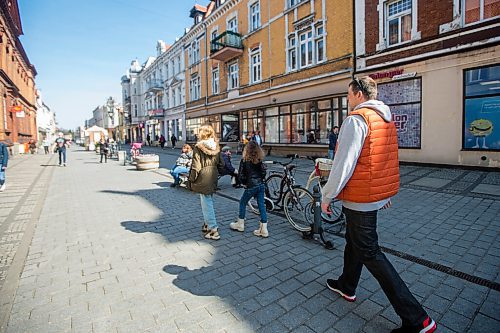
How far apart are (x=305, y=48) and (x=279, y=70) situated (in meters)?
2.29

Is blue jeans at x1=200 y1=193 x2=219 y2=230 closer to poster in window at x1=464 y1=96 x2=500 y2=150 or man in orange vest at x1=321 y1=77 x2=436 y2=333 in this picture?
man in orange vest at x1=321 y1=77 x2=436 y2=333

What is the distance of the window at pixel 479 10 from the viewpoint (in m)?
9.34


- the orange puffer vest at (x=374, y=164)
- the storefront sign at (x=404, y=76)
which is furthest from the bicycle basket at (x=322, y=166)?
the storefront sign at (x=404, y=76)

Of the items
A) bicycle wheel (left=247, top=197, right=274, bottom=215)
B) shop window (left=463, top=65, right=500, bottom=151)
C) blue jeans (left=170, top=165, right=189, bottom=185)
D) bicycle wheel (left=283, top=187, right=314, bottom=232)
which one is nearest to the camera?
bicycle wheel (left=283, top=187, right=314, bottom=232)

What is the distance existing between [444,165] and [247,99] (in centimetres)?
1389

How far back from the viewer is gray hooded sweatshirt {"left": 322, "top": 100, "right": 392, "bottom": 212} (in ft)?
7.28

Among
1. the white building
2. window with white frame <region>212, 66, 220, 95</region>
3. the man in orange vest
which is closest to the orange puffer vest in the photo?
the man in orange vest

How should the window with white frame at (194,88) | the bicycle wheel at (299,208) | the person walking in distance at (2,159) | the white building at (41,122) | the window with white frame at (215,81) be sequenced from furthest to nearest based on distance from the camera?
the white building at (41,122), the window with white frame at (194,88), the window with white frame at (215,81), the person walking in distance at (2,159), the bicycle wheel at (299,208)

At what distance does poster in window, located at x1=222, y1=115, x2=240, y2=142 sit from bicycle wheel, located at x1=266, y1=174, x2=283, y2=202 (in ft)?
57.4

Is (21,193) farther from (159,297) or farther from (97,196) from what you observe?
(159,297)

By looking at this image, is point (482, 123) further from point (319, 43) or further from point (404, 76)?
point (319, 43)

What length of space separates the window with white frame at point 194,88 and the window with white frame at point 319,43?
1586 cm

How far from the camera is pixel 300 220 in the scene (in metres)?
4.82

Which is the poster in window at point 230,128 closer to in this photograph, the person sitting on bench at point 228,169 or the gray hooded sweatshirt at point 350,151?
the person sitting on bench at point 228,169
